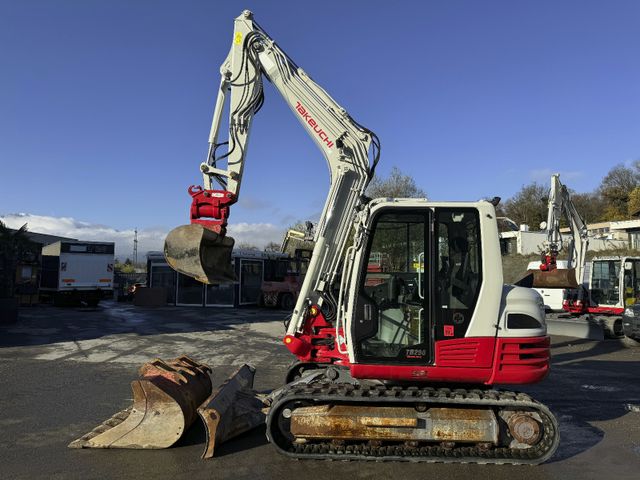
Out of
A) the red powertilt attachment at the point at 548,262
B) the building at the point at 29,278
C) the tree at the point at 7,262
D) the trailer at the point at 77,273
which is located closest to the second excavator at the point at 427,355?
the red powertilt attachment at the point at 548,262

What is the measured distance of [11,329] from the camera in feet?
52.2

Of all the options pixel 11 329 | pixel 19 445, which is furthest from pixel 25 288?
pixel 19 445

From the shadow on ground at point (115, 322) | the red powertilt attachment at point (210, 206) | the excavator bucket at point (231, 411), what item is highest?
the red powertilt attachment at point (210, 206)

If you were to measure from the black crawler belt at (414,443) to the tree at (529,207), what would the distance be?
180 feet

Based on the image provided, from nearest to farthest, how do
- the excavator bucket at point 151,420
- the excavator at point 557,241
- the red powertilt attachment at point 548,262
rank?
the excavator bucket at point 151,420
the excavator at point 557,241
the red powertilt attachment at point 548,262

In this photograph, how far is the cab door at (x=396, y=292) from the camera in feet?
17.9

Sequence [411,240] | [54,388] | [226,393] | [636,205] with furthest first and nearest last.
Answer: [636,205]
[54,388]
[226,393]
[411,240]

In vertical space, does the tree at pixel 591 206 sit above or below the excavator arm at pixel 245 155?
above

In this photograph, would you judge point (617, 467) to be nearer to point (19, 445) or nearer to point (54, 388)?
point (19, 445)

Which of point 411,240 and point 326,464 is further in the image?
point 411,240

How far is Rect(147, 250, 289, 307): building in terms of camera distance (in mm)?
26266

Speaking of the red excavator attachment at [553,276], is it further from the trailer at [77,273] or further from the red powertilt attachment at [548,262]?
the trailer at [77,273]

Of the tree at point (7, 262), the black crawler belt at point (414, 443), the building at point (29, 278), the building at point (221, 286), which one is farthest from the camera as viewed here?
the building at point (221, 286)

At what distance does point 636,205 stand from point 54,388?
64136 millimetres
